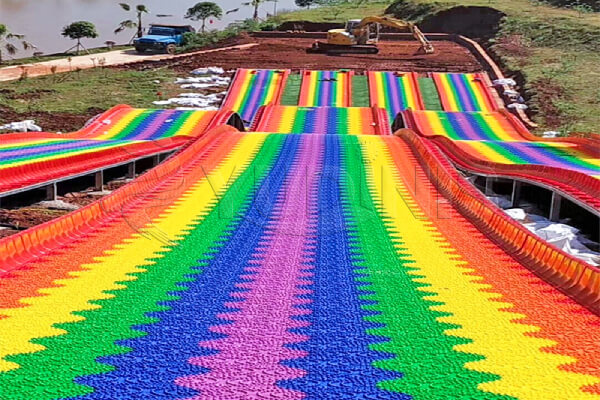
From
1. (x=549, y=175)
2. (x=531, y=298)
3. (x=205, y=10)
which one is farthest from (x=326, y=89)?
(x=205, y=10)

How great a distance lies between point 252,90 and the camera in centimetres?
1886

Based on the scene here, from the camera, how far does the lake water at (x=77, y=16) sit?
137 ft

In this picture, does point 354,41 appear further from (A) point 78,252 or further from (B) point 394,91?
(A) point 78,252

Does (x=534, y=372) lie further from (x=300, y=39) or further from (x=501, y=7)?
(x=501, y=7)

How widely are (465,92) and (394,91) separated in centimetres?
184

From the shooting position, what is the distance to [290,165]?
888cm

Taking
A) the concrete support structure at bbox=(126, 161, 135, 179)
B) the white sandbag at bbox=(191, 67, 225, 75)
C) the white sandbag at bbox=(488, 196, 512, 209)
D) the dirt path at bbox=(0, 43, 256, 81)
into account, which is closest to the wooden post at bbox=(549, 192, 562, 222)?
the white sandbag at bbox=(488, 196, 512, 209)

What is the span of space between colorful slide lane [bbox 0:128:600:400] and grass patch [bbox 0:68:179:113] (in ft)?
37.5

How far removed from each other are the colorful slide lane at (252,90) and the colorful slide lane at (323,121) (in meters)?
1.09

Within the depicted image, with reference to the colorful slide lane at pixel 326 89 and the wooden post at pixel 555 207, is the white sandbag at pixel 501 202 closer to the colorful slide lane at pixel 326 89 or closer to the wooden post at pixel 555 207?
the wooden post at pixel 555 207

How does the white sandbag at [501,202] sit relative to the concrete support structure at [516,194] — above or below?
below

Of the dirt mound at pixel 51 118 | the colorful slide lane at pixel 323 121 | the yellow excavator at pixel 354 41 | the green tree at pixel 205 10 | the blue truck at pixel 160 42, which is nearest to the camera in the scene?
the colorful slide lane at pixel 323 121

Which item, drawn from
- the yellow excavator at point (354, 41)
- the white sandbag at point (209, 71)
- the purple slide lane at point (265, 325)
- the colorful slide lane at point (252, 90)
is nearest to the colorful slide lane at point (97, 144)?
the colorful slide lane at point (252, 90)

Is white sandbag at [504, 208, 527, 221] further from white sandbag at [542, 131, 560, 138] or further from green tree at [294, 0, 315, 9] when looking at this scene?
green tree at [294, 0, 315, 9]
